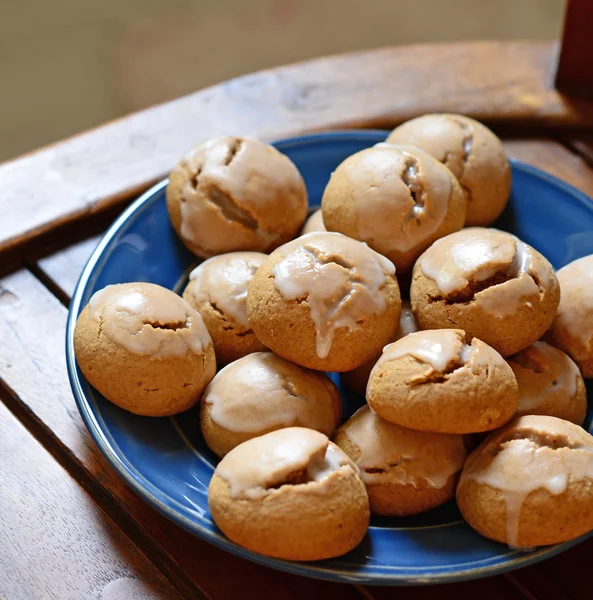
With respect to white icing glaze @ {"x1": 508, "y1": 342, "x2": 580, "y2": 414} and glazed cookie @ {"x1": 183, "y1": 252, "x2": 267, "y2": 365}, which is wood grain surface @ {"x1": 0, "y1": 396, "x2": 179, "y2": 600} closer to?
glazed cookie @ {"x1": 183, "y1": 252, "x2": 267, "y2": 365}

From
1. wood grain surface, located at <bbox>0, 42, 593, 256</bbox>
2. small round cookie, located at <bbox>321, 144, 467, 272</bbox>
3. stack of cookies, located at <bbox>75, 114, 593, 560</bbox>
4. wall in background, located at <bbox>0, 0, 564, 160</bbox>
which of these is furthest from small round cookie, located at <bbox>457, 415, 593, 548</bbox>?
wall in background, located at <bbox>0, 0, 564, 160</bbox>

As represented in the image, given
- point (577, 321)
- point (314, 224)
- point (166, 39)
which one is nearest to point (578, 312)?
point (577, 321)

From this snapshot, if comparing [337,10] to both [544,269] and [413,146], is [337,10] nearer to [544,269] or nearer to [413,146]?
[413,146]

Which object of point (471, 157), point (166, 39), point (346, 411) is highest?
point (471, 157)

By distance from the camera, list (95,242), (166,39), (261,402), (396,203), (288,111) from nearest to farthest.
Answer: (261,402) → (396,203) → (95,242) → (288,111) → (166,39)

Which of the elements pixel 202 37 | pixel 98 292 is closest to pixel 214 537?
pixel 98 292

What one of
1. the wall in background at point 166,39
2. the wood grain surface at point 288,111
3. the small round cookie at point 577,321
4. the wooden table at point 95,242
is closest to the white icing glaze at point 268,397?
the wooden table at point 95,242

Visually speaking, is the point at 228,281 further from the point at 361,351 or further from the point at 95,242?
the point at 95,242
